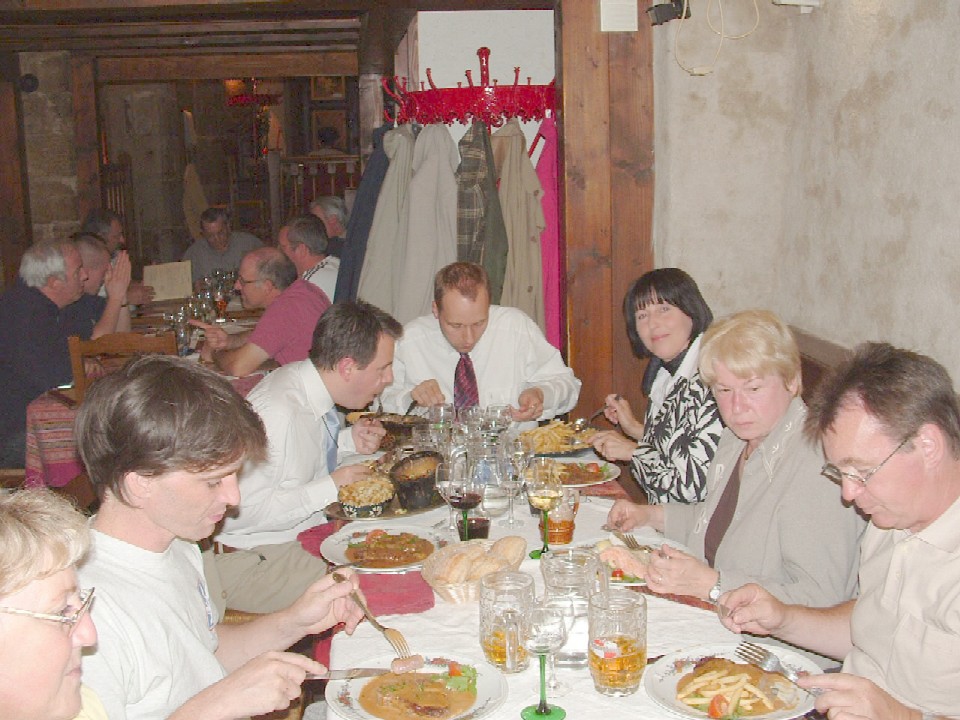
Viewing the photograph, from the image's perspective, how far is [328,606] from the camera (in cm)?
205

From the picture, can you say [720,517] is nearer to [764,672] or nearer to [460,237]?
[764,672]

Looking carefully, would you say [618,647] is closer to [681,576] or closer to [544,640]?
[544,640]

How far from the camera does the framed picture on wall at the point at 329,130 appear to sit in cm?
1730

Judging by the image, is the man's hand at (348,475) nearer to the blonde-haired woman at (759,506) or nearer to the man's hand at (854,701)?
the blonde-haired woman at (759,506)

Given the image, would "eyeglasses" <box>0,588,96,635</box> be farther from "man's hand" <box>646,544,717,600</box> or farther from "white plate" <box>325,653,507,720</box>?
"man's hand" <box>646,544,717,600</box>

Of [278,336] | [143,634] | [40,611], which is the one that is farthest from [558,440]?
[40,611]

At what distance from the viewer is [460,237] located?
494 centimetres

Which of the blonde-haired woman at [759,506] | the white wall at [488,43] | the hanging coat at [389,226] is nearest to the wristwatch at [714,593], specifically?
the blonde-haired woman at [759,506]

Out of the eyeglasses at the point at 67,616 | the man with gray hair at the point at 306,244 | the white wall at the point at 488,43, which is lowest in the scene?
the eyeglasses at the point at 67,616

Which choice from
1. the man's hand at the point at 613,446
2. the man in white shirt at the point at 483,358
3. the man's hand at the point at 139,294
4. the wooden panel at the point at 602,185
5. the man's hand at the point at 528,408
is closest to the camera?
the man's hand at the point at 613,446

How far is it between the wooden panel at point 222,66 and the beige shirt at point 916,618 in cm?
880

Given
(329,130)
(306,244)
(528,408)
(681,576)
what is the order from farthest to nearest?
(329,130)
(306,244)
(528,408)
(681,576)

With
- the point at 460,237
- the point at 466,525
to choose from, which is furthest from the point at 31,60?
the point at 466,525

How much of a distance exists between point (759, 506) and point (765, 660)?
61 cm
